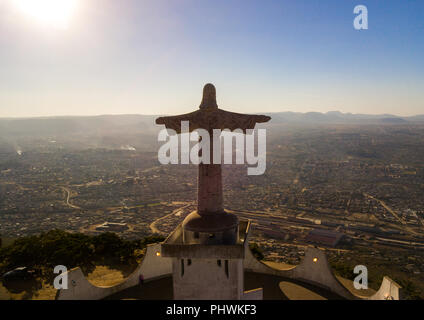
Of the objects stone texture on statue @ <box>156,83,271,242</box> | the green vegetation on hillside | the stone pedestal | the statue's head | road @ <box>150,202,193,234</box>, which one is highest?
the statue's head

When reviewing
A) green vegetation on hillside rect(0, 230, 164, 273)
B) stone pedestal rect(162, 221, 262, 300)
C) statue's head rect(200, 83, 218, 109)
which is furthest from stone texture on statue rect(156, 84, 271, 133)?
green vegetation on hillside rect(0, 230, 164, 273)

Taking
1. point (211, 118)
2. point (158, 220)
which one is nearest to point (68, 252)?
point (211, 118)

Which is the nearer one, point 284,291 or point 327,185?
point 284,291

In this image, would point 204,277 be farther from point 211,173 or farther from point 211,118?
point 211,118

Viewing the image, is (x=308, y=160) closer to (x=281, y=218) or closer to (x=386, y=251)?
(x=281, y=218)

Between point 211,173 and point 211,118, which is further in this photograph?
point 211,173

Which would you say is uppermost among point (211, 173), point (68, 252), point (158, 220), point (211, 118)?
point (211, 118)

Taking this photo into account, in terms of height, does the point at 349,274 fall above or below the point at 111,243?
below

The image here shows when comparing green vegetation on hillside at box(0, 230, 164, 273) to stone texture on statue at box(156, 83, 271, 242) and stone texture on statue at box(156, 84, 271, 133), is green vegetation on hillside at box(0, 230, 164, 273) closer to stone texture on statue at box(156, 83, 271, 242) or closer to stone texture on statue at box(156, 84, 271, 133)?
stone texture on statue at box(156, 83, 271, 242)
